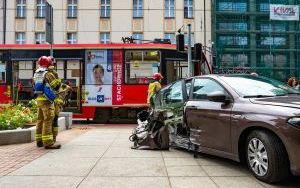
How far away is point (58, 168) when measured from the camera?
24.1ft

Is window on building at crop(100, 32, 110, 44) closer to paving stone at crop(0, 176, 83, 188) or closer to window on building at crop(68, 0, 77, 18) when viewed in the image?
window on building at crop(68, 0, 77, 18)

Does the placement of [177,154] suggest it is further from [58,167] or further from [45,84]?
[45,84]

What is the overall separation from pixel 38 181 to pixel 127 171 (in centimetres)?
134

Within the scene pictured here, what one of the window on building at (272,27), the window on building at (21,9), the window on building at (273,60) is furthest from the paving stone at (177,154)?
the window on building at (21,9)

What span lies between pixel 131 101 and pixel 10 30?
29.0m

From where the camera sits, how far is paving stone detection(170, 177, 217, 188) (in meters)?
6.14

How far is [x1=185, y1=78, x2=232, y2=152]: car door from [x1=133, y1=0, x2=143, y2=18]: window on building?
36324mm

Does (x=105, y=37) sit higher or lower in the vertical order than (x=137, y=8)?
lower

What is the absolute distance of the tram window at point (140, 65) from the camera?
1838 centimetres

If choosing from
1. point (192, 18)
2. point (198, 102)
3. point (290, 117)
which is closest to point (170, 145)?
point (198, 102)

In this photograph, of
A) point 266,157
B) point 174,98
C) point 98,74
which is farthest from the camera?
point 98,74

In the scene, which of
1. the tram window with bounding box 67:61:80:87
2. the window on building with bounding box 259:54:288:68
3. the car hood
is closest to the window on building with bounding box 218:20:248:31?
the window on building with bounding box 259:54:288:68

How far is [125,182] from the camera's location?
636cm

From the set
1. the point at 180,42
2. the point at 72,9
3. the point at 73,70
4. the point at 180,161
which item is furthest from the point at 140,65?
the point at 72,9
